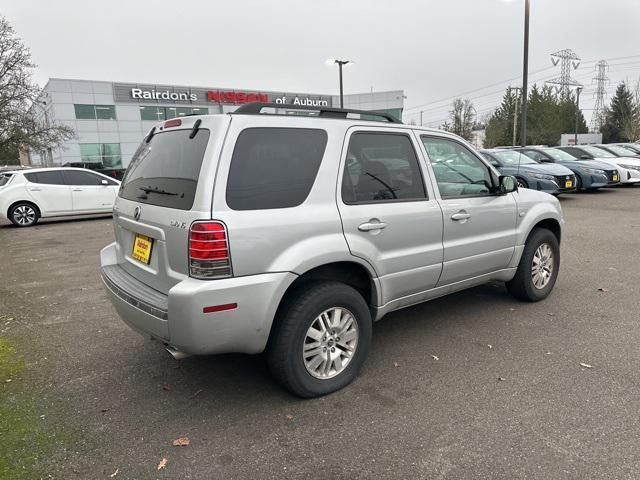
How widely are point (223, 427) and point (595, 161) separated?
16.3 metres

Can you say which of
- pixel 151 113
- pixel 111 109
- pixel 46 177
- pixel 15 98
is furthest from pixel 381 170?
pixel 151 113

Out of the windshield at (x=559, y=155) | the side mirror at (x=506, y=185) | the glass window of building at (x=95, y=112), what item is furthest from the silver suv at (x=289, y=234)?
the glass window of building at (x=95, y=112)

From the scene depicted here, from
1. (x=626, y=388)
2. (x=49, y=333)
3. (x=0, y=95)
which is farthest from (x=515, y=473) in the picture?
(x=0, y=95)

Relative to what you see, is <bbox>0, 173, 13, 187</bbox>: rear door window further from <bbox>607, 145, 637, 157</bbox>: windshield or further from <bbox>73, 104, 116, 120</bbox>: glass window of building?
<bbox>73, 104, 116, 120</bbox>: glass window of building

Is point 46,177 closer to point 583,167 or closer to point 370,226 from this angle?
point 370,226

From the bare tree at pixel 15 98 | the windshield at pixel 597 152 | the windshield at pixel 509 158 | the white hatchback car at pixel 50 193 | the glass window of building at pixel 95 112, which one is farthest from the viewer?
the glass window of building at pixel 95 112

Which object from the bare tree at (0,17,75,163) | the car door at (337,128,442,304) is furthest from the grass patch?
the bare tree at (0,17,75,163)

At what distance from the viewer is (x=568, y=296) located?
509 centimetres

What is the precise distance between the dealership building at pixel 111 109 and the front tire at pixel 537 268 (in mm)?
37389

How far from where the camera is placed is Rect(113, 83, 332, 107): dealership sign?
144 ft

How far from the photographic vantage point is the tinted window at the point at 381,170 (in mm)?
3303

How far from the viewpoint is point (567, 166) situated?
48.1 ft

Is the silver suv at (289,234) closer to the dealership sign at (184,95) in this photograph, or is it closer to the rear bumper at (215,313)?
the rear bumper at (215,313)

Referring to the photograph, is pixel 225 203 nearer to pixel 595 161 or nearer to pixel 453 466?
pixel 453 466
